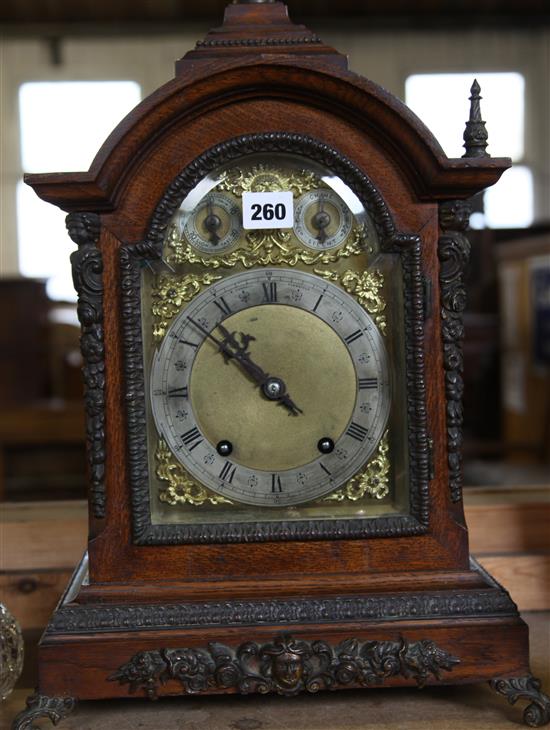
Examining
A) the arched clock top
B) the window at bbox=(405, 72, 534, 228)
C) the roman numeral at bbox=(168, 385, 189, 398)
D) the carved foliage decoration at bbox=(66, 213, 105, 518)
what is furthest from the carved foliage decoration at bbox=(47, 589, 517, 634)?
the window at bbox=(405, 72, 534, 228)

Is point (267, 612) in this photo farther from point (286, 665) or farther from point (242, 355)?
point (242, 355)

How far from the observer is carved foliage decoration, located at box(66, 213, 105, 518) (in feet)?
3.64

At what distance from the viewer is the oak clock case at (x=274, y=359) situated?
3.74 feet

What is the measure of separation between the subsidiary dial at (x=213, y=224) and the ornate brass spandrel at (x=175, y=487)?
0.22 meters

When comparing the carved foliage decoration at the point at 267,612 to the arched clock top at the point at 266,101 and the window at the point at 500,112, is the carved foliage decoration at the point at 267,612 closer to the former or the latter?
the arched clock top at the point at 266,101

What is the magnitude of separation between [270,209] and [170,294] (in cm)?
14

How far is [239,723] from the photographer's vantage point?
1.07 metres

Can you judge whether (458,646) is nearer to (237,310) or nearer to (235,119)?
(237,310)

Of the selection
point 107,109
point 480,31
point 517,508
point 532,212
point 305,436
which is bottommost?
point 517,508

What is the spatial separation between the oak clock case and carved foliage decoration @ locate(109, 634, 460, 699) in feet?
0.46

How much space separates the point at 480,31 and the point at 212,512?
7.58 meters

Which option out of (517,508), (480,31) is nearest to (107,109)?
(480,31)

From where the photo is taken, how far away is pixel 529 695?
3.47 feet

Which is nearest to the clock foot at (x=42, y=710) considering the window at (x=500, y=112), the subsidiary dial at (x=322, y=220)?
the subsidiary dial at (x=322, y=220)
